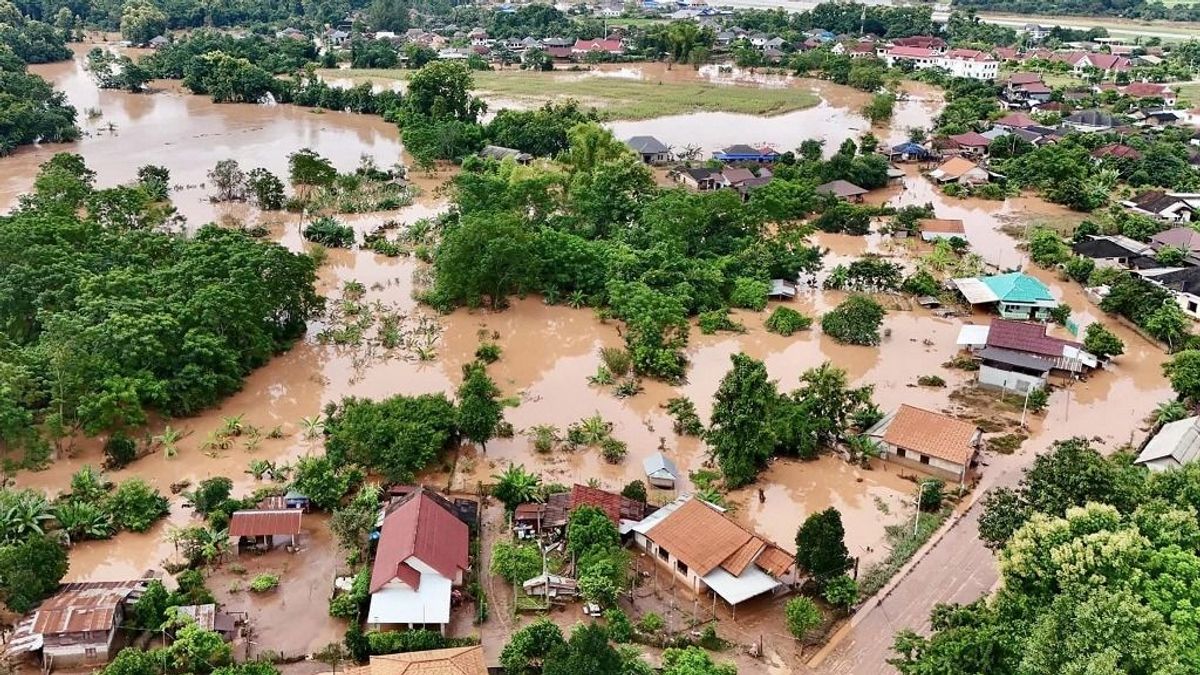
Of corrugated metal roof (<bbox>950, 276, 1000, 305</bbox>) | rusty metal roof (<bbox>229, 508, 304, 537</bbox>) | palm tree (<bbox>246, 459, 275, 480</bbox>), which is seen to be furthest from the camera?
corrugated metal roof (<bbox>950, 276, 1000, 305</bbox>)

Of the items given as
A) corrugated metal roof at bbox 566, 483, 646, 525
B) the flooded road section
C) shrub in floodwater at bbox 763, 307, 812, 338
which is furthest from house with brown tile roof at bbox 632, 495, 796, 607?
the flooded road section

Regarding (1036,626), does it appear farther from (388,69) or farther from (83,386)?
(388,69)

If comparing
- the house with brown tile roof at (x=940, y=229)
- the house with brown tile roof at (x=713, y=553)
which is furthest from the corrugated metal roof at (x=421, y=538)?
the house with brown tile roof at (x=940, y=229)

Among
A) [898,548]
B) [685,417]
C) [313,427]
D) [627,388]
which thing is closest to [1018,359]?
[898,548]

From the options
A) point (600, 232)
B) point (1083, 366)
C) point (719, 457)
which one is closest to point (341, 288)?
point (600, 232)

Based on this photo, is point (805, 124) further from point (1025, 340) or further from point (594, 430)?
point (594, 430)

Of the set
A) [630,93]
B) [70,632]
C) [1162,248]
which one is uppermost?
[630,93]

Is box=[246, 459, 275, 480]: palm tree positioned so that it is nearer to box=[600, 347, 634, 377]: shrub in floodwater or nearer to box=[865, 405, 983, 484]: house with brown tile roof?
box=[600, 347, 634, 377]: shrub in floodwater
